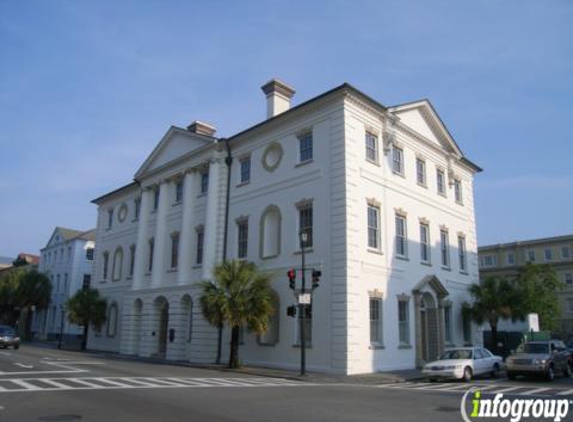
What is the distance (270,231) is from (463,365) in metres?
11.6

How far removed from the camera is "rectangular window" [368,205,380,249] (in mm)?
24656

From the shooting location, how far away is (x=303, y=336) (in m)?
20.9

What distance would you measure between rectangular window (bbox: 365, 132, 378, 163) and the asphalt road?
11.8 meters

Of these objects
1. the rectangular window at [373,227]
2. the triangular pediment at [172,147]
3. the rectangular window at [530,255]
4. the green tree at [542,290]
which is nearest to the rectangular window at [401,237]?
the rectangular window at [373,227]

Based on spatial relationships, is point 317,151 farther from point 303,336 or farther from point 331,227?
point 303,336

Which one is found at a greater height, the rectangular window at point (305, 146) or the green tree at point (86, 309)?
the rectangular window at point (305, 146)

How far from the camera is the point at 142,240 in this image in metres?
36.6

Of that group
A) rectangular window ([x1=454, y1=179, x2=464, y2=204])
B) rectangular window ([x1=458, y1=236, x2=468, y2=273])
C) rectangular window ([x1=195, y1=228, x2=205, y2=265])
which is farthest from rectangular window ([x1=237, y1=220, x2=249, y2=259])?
rectangular window ([x1=454, y1=179, x2=464, y2=204])

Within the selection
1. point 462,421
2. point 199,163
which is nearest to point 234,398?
point 462,421

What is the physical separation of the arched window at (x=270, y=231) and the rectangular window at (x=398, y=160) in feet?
21.8

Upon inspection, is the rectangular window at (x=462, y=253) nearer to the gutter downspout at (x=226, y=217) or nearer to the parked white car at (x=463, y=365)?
the parked white car at (x=463, y=365)

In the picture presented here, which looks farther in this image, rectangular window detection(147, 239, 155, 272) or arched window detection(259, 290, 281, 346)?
rectangular window detection(147, 239, 155, 272)

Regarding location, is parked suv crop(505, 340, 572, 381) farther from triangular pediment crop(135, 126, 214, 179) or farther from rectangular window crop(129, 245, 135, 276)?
rectangular window crop(129, 245, 135, 276)

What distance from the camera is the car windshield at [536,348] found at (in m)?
21.1
